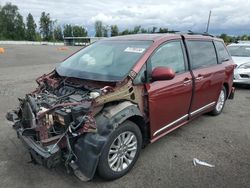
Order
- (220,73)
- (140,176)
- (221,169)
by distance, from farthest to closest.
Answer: (220,73) < (221,169) < (140,176)

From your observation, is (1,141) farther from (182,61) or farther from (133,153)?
(182,61)

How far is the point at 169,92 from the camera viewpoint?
3586mm

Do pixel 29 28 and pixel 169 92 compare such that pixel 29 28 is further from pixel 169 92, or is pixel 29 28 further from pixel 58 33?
pixel 169 92

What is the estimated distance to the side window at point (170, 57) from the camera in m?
3.52

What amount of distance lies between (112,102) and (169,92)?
100 centimetres

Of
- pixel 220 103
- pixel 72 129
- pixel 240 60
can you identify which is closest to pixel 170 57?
pixel 72 129

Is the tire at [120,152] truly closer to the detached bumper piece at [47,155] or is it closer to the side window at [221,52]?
the detached bumper piece at [47,155]

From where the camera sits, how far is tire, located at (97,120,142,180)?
2.85 m

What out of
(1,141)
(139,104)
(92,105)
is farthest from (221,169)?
(1,141)

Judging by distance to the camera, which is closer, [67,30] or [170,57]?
[170,57]

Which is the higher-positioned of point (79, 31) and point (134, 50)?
point (134, 50)

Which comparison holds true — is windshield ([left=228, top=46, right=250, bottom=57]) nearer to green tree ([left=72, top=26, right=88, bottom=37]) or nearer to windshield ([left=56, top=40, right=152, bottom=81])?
windshield ([left=56, top=40, right=152, bottom=81])

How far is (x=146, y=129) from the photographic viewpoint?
3404 mm

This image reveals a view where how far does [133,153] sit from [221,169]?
1251 millimetres
